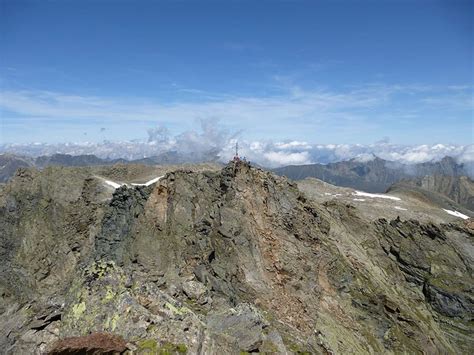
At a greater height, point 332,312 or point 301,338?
point 301,338

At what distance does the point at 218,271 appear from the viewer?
49.3 meters

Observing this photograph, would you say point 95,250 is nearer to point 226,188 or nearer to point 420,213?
point 226,188

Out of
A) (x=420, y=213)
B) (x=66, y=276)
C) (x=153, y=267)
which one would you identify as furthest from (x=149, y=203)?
(x=420, y=213)

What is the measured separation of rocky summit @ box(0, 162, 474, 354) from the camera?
69.1 ft

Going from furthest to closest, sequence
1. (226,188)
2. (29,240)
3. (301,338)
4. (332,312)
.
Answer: (29,240) < (226,188) < (332,312) < (301,338)

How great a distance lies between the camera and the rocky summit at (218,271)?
21062 mm

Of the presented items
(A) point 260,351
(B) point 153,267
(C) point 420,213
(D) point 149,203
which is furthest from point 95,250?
(C) point 420,213

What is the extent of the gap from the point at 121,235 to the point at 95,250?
7.92 metres

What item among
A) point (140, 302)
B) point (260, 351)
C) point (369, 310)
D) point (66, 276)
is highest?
point (140, 302)

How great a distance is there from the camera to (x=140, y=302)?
21.5 metres

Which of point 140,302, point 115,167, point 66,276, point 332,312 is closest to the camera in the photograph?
point 140,302

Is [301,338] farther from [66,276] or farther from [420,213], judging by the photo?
[420,213]

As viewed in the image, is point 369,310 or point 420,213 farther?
point 420,213

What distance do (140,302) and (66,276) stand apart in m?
64.1
